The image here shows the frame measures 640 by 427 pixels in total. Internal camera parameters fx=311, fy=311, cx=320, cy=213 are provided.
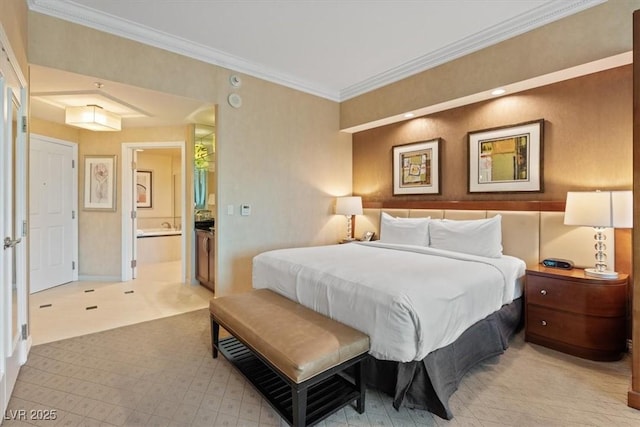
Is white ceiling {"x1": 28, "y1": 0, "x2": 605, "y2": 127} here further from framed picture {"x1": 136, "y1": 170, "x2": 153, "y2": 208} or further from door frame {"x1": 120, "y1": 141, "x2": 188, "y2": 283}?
framed picture {"x1": 136, "y1": 170, "x2": 153, "y2": 208}

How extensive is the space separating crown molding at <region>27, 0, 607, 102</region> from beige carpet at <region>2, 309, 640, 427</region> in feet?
9.57

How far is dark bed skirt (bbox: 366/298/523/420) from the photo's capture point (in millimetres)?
1859

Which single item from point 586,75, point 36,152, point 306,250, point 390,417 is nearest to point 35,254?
point 36,152

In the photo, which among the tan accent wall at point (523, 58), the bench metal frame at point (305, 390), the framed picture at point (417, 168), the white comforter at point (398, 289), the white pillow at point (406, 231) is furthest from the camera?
the framed picture at point (417, 168)

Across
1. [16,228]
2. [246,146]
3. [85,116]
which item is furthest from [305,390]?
[85,116]

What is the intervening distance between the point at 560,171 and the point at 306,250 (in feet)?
8.51

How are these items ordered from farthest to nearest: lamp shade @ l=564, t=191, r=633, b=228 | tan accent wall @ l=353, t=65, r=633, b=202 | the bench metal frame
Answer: tan accent wall @ l=353, t=65, r=633, b=202 < lamp shade @ l=564, t=191, r=633, b=228 < the bench metal frame

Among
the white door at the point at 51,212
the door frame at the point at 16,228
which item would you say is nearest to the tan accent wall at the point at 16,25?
the door frame at the point at 16,228

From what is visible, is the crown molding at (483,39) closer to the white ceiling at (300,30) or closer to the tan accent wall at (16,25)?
the white ceiling at (300,30)

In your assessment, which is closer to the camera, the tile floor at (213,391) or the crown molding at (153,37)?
the tile floor at (213,391)

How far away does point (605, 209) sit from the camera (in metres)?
2.43

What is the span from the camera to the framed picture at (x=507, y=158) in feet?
10.3

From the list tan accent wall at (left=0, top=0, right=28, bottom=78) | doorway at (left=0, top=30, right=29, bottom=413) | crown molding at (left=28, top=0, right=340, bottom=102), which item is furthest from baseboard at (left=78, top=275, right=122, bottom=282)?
crown molding at (left=28, top=0, right=340, bottom=102)

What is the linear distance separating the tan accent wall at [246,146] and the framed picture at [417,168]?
951 mm
